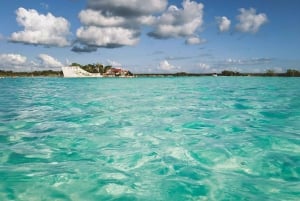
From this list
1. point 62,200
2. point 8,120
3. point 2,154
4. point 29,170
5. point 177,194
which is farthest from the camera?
point 8,120

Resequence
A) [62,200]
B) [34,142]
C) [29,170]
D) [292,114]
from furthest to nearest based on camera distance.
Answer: [292,114] < [34,142] < [29,170] < [62,200]

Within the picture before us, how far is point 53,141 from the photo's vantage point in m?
7.94

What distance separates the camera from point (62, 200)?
4.45 metres

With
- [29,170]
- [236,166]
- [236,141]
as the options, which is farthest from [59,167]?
[236,141]

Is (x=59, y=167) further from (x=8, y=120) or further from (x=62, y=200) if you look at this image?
(x=8, y=120)

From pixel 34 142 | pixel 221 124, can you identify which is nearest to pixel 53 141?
pixel 34 142

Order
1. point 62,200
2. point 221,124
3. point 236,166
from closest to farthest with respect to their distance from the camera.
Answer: point 62,200, point 236,166, point 221,124

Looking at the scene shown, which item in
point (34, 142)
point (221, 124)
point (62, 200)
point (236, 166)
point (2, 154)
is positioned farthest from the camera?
point (221, 124)

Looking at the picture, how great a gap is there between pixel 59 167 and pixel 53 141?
7.38 ft

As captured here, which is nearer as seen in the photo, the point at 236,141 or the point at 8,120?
the point at 236,141

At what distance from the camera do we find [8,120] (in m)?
11.3

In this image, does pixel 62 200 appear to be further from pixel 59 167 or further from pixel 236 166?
pixel 236 166

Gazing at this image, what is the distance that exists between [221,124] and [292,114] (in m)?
4.63

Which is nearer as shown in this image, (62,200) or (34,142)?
(62,200)
